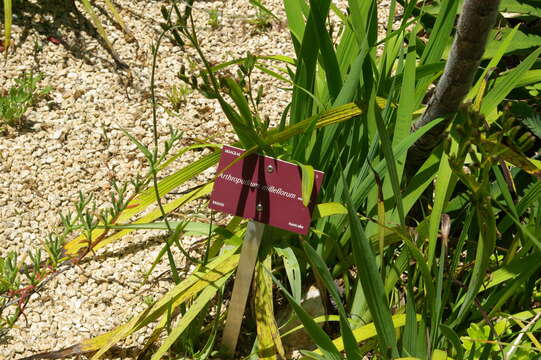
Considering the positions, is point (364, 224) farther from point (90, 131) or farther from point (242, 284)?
point (90, 131)

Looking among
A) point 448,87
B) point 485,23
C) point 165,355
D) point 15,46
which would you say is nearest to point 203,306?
point 165,355

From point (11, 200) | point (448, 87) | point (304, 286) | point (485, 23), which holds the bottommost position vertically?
point (304, 286)

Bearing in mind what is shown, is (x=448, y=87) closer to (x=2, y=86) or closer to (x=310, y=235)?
(x=310, y=235)

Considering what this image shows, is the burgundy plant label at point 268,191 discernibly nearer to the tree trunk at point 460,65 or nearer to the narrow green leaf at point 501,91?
the tree trunk at point 460,65

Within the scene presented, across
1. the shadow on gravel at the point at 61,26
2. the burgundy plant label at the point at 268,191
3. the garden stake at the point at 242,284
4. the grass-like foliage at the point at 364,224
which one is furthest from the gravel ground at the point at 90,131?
the burgundy plant label at the point at 268,191

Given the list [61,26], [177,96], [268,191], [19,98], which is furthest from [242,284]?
[61,26]

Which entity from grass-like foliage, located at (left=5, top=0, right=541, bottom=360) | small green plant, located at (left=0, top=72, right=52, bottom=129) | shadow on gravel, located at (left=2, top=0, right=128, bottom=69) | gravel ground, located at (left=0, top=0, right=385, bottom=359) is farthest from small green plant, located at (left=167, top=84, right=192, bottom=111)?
grass-like foliage, located at (left=5, top=0, right=541, bottom=360)
